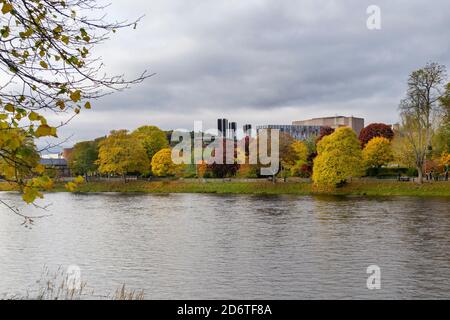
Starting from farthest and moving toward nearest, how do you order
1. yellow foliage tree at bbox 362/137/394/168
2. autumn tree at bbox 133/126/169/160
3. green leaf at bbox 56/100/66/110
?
1. autumn tree at bbox 133/126/169/160
2. yellow foliage tree at bbox 362/137/394/168
3. green leaf at bbox 56/100/66/110

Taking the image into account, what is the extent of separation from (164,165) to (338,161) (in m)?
39.0

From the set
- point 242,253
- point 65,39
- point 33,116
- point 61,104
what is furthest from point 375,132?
point 33,116

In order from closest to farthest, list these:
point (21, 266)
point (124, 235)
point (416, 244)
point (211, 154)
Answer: point (21, 266), point (416, 244), point (124, 235), point (211, 154)

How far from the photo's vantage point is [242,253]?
2792cm

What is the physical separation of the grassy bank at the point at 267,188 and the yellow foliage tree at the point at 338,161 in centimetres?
222

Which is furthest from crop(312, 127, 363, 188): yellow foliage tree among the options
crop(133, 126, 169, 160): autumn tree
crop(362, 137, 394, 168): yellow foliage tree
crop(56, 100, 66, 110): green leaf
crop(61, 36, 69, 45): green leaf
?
crop(56, 100, 66, 110): green leaf

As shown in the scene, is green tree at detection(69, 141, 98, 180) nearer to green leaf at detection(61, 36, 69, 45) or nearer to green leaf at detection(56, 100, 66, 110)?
green leaf at detection(61, 36, 69, 45)

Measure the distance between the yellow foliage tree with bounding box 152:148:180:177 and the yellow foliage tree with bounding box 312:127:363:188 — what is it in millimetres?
33796

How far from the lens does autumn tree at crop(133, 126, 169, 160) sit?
4546 inches

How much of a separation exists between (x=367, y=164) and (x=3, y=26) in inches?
3583

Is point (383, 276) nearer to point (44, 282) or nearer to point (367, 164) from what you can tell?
point (44, 282)

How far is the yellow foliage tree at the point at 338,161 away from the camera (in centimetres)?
7506
